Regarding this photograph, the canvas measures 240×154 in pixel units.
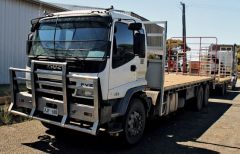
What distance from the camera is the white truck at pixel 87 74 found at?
242 inches

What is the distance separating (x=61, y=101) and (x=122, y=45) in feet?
5.20

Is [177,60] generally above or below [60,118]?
above

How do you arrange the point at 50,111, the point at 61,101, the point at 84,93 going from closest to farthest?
the point at 84,93
the point at 61,101
the point at 50,111

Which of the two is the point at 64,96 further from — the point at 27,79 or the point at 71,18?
the point at 71,18

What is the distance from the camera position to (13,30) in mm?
16078

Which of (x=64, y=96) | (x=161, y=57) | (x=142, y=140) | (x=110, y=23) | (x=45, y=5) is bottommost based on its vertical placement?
(x=142, y=140)

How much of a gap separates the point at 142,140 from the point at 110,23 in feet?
9.29

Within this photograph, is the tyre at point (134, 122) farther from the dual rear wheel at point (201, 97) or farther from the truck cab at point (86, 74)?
the dual rear wheel at point (201, 97)

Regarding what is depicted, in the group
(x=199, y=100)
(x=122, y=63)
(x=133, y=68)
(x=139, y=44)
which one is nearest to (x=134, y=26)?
(x=139, y=44)

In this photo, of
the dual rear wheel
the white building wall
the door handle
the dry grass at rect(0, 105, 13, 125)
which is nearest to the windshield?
the door handle

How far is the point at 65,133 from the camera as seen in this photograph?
7.95m

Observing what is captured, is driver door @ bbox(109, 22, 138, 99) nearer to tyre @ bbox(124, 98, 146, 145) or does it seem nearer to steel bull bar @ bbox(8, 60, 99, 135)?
tyre @ bbox(124, 98, 146, 145)

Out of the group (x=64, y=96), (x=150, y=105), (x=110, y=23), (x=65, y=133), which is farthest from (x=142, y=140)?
(x=110, y=23)

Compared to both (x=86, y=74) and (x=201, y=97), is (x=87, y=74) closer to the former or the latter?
(x=86, y=74)
